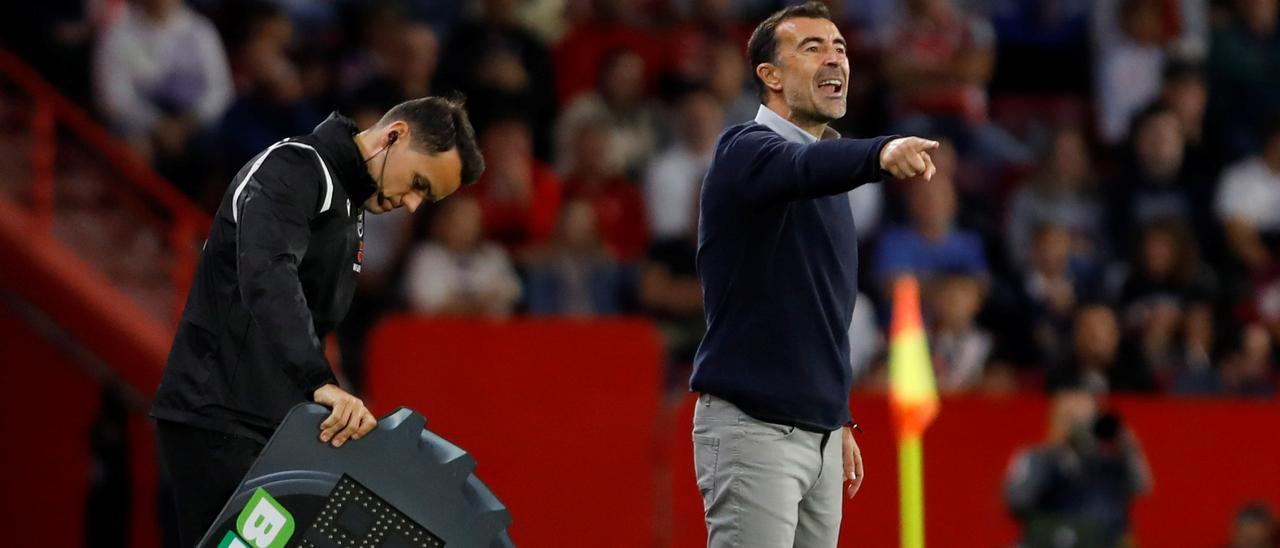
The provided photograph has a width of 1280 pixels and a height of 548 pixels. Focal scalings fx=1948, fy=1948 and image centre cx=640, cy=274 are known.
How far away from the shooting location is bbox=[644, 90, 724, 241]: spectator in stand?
34.3 feet

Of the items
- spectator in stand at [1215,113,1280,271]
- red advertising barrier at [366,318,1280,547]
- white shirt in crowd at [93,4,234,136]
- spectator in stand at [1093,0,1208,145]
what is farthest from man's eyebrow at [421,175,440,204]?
spectator in stand at [1093,0,1208,145]

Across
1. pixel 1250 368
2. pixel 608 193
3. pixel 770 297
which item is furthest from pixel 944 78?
pixel 770 297

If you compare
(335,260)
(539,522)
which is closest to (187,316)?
(335,260)

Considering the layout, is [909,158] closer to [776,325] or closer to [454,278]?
[776,325]

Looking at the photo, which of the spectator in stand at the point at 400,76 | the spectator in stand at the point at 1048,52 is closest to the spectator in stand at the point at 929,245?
the spectator in stand at the point at 400,76

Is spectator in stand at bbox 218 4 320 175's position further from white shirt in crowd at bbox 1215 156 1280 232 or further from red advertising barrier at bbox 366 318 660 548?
white shirt in crowd at bbox 1215 156 1280 232

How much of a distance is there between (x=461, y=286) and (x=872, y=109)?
3.06 m

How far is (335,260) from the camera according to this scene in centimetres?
497

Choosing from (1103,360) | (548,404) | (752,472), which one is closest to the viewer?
(752,472)

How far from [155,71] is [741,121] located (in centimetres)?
322

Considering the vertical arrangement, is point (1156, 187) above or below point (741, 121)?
A: below

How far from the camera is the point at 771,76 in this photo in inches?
197

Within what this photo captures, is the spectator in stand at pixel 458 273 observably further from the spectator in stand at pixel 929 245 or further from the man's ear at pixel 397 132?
the man's ear at pixel 397 132

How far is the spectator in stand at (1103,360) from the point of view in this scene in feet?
32.1
